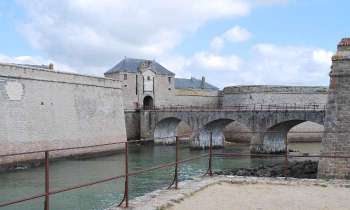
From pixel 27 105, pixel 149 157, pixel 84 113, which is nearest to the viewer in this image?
pixel 27 105

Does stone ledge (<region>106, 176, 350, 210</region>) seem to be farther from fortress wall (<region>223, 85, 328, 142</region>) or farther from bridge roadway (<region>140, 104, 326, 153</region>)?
fortress wall (<region>223, 85, 328, 142</region>)

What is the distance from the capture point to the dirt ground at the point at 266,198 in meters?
6.41

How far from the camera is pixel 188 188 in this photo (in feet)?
25.0

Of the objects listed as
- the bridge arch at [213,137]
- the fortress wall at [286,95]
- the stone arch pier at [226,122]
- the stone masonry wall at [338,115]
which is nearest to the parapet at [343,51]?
the stone masonry wall at [338,115]

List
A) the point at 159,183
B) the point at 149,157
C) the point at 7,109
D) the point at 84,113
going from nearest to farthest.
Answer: the point at 159,183
the point at 7,109
the point at 149,157
the point at 84,113

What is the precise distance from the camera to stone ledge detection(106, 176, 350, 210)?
6.40 metres

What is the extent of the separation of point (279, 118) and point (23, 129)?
45.0 ft

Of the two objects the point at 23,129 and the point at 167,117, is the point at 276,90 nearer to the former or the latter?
the point at 167,117

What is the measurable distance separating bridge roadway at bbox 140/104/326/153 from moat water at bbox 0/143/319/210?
2437 millimetres

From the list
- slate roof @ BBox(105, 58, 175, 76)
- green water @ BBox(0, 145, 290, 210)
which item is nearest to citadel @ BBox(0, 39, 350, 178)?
slate roof @ BBox(105, 58, 175, 76)

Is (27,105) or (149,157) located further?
(149,157)

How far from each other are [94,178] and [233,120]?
1436cm

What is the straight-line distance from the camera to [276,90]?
38500 millimetres

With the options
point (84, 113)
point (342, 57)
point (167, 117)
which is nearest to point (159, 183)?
point (342, 57)
